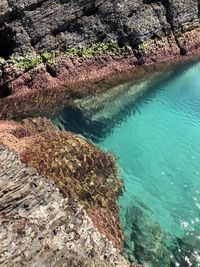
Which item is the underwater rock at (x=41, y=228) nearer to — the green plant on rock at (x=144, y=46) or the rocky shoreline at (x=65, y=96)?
the rocky shoreline at (x=65, y=96)

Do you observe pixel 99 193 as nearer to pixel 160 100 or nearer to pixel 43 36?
pixel 160 100

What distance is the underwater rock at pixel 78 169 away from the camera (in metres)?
19.0

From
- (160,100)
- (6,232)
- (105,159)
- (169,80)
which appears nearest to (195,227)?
(105,159)

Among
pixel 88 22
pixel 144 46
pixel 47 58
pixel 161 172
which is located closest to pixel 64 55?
pixel 47 58

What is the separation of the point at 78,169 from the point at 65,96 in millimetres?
12306

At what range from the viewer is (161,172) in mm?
23438

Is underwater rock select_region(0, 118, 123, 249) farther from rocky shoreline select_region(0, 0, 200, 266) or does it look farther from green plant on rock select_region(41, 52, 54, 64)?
green plant on rock select_region(41, 52, 54, 64)

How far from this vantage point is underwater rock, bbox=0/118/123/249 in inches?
747

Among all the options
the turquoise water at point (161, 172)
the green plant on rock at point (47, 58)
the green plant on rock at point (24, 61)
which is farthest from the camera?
the green plant on rock at point (47, 58)

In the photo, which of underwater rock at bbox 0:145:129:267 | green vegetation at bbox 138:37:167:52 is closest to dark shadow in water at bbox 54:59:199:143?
green vegetation at bbox 138:37:167:52

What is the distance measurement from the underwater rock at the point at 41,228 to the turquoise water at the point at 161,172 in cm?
250

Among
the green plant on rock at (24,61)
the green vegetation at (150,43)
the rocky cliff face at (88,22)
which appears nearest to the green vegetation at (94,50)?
the rocky cliff face at (88,22)

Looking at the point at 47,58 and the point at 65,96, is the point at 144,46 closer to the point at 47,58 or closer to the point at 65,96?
the point at 47,58

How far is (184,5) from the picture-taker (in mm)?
42406
